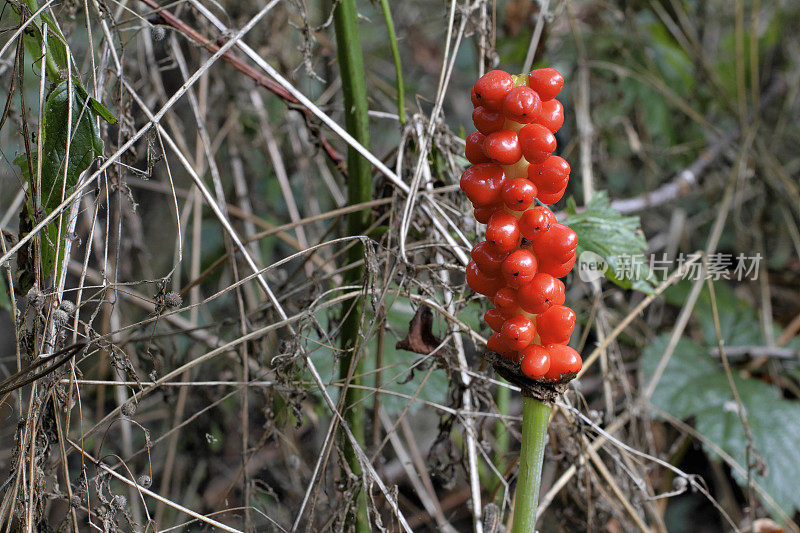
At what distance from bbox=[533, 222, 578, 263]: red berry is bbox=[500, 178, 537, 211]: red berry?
5 centimetres

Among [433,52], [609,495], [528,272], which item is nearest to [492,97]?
[528,272]

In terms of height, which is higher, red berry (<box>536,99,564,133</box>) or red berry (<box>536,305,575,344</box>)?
red berry (<box>536,99,564,133</box>)

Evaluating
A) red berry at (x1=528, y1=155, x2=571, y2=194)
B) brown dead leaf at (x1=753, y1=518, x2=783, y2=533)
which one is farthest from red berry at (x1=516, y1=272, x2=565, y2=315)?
brown dead leaf at (x1=753, y1=518, x2=783, y2=533)

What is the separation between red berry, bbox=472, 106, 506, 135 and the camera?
739mm

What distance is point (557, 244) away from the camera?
29.7 inches

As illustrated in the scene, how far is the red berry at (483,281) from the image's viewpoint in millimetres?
811

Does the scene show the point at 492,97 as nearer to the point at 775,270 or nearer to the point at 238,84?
the point at 238,84

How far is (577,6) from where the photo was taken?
8.83ft

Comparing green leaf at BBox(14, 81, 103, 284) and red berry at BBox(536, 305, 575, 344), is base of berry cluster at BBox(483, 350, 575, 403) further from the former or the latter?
green leaf at BBox(14, 81, 103, 284)

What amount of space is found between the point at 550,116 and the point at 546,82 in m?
0.04

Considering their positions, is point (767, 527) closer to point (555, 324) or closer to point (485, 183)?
point (555, 324)

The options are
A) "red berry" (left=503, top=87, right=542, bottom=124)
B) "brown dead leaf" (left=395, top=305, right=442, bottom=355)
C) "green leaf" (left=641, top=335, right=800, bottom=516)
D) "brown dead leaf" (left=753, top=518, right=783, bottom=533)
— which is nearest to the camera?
"red berry" (left=503, top=87, right=542, bottom=124)

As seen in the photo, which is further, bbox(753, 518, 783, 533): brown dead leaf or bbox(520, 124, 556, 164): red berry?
bbox(753, 518, 783, 533): brown dead leaf

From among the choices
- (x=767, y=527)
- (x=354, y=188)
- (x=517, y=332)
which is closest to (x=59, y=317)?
(x=354, y=188)
